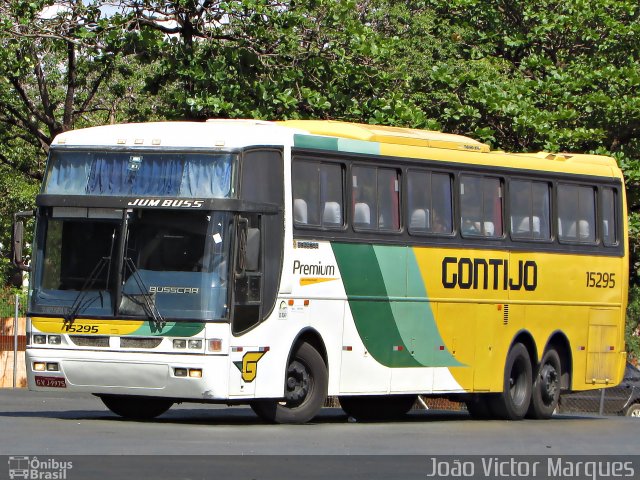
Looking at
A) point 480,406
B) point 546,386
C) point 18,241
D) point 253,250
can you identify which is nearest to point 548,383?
point 546,386

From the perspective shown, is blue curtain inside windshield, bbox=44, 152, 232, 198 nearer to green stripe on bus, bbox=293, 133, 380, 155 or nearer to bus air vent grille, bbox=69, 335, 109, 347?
green stripe on bus, bbox=293, 133, 380, 155

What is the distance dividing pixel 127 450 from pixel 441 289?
24.0 feet

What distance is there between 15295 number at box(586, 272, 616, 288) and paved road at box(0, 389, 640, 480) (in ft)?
7.89

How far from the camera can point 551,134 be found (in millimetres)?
28172

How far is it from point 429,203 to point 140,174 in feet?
14.1

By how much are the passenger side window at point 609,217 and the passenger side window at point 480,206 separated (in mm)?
2763

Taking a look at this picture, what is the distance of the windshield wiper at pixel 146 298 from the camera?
617 inches

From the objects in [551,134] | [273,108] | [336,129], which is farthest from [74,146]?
[551,134]

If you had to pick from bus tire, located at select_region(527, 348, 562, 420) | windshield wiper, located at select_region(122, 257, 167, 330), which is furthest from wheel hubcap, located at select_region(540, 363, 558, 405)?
windshield wiper, located at select_region(122, 257, 167, 330)

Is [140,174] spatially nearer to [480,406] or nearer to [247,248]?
[247,248]

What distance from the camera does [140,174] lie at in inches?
639

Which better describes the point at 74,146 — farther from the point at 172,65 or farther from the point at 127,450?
the point at 172,65

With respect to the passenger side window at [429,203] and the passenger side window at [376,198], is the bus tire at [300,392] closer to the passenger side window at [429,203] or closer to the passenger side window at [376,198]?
the passenger side window at [376,198]

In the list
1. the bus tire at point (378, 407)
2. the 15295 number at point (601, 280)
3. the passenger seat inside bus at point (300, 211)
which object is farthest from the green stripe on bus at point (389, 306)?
the 15295 number at point (601, 280)
